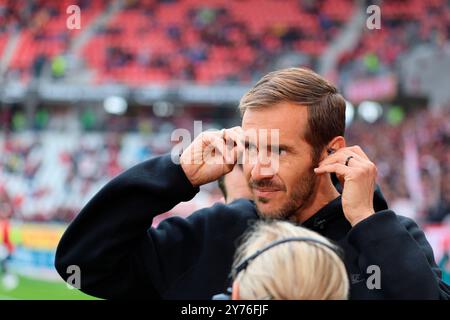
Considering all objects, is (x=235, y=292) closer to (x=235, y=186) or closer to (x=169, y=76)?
(x=235, y=186)

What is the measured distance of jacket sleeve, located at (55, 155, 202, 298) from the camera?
81.9 inches

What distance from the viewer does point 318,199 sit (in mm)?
2227

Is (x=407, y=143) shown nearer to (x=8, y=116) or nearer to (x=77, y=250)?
(x=8, y=116)

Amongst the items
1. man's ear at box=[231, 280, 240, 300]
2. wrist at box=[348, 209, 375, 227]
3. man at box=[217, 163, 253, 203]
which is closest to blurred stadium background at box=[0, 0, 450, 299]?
man at box=[217, 163, 253, 203]

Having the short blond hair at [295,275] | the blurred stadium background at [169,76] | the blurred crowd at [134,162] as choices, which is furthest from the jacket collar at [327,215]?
the blurred stadium background at [169,76]

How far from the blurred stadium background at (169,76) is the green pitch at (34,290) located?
3.64 meters

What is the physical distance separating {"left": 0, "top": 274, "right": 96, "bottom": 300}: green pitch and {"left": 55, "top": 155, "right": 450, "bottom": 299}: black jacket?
7.84 meters

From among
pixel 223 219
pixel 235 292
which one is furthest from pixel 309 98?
pixel 235 292

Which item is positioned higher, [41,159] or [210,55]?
[210,55]

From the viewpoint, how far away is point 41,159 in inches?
748

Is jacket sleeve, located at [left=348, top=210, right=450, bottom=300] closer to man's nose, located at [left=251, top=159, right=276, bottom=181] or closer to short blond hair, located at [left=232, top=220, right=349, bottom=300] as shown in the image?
man's nose, located at [left=251, top=159, right=276, bottom=181]

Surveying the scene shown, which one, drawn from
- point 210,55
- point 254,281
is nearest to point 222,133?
point 254,281
